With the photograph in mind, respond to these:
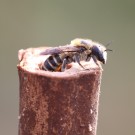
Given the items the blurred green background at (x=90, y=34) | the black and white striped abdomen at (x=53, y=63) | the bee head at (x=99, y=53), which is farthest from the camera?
the blurred green background at (x=90, y=34)

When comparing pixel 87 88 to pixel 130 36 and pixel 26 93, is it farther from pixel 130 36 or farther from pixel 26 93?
pixel 130 36

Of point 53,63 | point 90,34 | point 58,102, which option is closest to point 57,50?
point 53,63

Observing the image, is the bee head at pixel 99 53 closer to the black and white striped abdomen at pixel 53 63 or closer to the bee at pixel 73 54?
the bee at pixel 73 54

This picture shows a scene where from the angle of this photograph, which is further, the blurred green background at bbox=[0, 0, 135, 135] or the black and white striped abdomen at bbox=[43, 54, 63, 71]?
the blurred green background at bbox=[0, 0, 135, 135]

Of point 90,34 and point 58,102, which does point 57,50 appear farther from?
point 90,34

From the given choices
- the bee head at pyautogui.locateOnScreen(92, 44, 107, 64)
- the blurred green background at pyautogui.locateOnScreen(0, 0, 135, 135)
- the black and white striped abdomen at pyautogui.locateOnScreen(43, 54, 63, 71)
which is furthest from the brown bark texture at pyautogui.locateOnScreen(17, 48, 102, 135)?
the blurred green background at pyautogui.locateOnScreen(0, 0, 135, 135)

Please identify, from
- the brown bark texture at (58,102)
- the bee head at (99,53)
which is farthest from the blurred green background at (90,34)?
the brown bark texture at (58,102)

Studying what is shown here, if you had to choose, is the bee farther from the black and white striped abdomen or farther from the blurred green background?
the blurred green background
